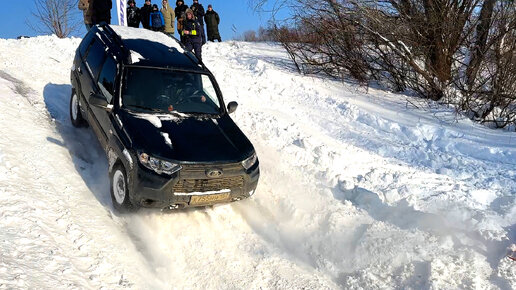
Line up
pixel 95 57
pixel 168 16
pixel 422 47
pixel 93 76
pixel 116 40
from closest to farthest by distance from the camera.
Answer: pixel 93 76 < pixel 116 40 < pixel 95 57 < pixel 422 47 < pixel 168 16

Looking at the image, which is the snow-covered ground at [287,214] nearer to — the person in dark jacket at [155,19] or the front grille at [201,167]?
the front grille at [201,167]

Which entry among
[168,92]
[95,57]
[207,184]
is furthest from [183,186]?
[95,57]

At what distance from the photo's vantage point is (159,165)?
4.30m

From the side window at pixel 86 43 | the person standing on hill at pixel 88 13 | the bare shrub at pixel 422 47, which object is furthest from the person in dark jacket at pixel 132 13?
the side window at pixel 86 43

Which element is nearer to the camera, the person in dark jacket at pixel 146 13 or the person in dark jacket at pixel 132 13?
the person in dark jacket at pixel 146 13

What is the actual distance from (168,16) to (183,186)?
10518mm

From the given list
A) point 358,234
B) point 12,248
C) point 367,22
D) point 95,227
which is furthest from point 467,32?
point 12,248

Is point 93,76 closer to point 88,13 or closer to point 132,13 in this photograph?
point 88,13

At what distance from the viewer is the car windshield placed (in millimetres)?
5098

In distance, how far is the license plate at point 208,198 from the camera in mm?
4414

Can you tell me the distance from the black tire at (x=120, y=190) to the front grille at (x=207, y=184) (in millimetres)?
616

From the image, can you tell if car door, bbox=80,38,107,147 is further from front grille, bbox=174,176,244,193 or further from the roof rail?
front grille, bbox=174,176,244,193

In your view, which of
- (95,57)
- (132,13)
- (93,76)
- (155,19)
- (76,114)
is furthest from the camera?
(132,13)

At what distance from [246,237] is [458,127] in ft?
18.5
